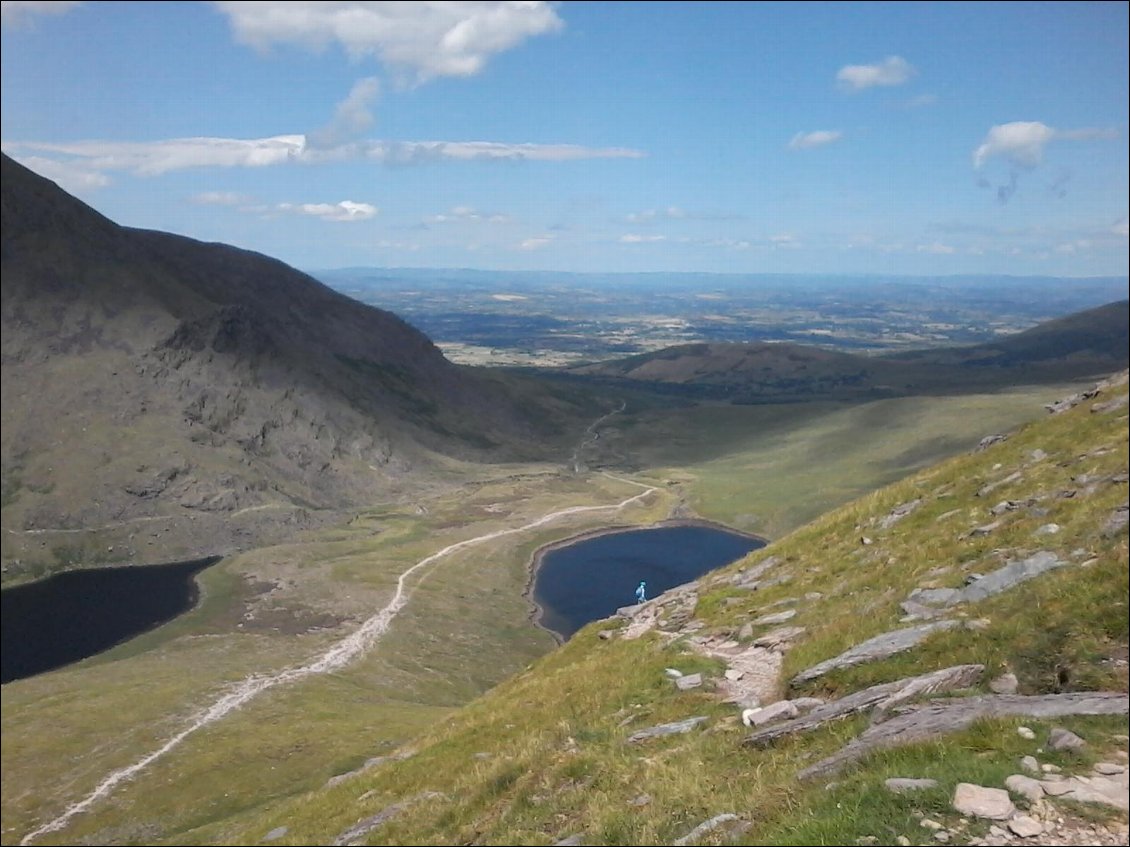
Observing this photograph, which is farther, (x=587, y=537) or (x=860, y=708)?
(x=587, y=537)

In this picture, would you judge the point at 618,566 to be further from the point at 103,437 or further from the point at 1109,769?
the point at 1109,769

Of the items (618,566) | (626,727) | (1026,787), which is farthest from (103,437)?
(1026,787)

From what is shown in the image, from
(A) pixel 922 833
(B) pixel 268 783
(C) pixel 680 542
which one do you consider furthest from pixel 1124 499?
(C) pixel 680 542

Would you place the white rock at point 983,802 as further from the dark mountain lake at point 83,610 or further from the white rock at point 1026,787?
the dark mountain lake at point 83,610

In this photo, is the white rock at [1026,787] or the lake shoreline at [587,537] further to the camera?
the lake shoreline at [587,537]

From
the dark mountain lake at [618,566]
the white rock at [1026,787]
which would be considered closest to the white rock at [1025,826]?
the white rock at [1026,787]

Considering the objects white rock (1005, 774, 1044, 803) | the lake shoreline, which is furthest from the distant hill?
white rock (1005, 774, 1044, 803)
